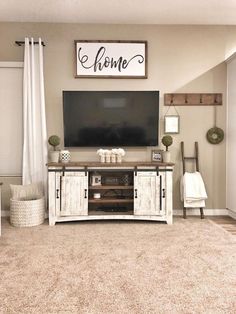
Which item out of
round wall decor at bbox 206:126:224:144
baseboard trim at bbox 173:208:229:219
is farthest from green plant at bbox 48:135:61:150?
round wall decor at bbox 206:126:224:144

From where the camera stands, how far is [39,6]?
12.3ft

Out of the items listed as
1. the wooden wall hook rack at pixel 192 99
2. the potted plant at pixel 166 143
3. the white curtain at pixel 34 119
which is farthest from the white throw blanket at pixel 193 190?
the white curtain at pixel 34 119

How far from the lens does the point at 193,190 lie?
13.5ft

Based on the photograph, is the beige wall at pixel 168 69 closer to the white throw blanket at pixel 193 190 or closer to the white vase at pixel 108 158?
the white throw blanket at pixel 193 190

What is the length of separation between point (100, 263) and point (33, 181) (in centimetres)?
200

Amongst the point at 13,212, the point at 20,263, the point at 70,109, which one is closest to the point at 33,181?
the point at 13,212

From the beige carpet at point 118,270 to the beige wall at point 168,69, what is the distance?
1.11m

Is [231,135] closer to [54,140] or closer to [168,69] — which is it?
[168,69]

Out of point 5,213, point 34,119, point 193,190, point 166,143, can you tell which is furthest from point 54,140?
point 193,190

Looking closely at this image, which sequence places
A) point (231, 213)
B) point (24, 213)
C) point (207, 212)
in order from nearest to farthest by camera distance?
point (24, 213)
point (231, 213)
point (207, 212)

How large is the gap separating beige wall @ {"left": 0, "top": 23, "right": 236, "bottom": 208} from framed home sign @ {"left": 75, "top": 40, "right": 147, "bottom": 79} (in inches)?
3.3

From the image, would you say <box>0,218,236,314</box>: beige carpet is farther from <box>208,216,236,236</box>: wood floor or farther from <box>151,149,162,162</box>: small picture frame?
<box>151,149,162,162</box>: small picture frame

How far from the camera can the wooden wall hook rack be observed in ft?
14.3

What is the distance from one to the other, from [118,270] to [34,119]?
8.26 feet
